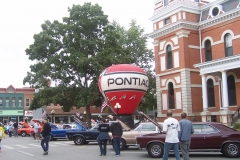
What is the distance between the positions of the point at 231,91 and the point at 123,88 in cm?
1022

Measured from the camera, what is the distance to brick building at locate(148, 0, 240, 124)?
2859 centimetres

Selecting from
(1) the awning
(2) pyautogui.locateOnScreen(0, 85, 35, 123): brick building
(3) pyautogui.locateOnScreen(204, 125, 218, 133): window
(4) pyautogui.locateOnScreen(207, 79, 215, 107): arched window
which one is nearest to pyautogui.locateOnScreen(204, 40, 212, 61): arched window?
(4) pyautogui.locateOnScreen(207, 79, 215, 107): arched window

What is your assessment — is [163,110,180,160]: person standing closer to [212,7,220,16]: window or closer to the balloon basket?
the balloon basket

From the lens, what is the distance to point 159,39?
34.9 metres

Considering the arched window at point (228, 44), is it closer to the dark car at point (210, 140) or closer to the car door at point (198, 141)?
the dark car at point (210, 140)

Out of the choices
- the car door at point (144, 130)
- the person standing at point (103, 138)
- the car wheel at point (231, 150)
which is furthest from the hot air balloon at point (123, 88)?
the car wheel at point (231, 150)

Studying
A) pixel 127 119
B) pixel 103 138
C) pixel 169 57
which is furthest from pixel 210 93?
pixel 103 138

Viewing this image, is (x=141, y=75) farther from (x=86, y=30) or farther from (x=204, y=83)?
(x=86, y=30)

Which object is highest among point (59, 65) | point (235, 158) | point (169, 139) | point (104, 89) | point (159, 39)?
point (159, 39)

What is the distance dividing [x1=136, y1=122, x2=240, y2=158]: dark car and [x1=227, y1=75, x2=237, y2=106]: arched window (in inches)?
633

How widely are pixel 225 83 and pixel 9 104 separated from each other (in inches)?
1859

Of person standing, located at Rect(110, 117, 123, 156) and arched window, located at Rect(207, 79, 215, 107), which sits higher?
arched window, located at Rect(207, 79, 215, 107)

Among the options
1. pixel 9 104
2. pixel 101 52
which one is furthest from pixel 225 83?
pixel 9 104

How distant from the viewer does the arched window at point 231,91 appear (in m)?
28.6
